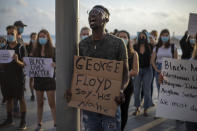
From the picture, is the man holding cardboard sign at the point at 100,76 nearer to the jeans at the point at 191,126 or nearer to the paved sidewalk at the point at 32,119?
the jeans at the point at 191,126

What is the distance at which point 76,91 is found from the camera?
2.63 m

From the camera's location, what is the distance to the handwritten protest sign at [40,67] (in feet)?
14.0

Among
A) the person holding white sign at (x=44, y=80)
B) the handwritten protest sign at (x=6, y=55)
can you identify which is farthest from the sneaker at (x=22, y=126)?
the handwritten protest sign at (x=6, y=55)

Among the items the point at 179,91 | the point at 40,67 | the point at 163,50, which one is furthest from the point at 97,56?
the point at 163,50

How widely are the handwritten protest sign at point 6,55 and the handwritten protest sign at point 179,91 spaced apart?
116 inches

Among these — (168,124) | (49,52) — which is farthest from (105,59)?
(168,124)

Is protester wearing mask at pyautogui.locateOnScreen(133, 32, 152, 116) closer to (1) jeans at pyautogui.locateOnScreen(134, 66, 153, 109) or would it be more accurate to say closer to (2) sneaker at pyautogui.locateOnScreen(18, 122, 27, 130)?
(1) jeans at pyautogui.locateOnScreen(134, 66, 153, 109)

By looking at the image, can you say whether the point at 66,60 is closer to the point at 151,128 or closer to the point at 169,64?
the point at 169,64

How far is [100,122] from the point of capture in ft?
8.77

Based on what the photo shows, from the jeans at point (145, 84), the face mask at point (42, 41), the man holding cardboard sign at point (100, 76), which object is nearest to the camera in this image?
the man holding cardboard sign at point (100, 76)

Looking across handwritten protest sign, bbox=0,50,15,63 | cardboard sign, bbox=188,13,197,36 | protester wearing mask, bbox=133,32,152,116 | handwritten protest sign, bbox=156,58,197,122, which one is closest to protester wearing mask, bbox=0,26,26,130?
handwritten protest sign, bbox=0,50,15,63

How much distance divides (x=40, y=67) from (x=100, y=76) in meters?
2.02

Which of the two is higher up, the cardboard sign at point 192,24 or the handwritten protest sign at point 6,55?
the cardboard sign at point 192,24

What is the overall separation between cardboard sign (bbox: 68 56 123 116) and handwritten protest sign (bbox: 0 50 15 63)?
2.42 metres
